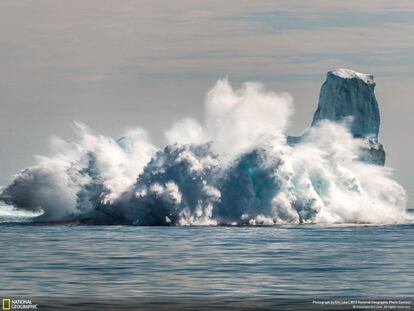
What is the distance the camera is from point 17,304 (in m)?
27.0

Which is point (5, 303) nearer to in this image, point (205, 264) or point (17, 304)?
point (17, 304)

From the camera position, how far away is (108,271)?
36.7 meters

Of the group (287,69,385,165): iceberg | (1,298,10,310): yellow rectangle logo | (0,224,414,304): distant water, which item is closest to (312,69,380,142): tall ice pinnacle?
(287,69,385,165): iceberg

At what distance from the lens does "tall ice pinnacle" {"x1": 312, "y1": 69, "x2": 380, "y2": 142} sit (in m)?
94.6

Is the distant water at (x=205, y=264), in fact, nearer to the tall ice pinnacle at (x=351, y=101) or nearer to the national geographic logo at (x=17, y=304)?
the national geographic logo at (x=17, y=304)

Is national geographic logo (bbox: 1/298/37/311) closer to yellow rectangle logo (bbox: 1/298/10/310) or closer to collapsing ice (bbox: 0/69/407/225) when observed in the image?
yellow rectangle logo (bbox: 1/298/10/310)

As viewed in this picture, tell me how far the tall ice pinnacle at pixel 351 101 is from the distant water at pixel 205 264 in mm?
33505

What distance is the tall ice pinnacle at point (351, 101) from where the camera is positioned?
9456 centimetres

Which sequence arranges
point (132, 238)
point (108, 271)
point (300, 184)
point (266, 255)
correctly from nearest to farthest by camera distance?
point (108, 271)
point (266, 255)
point (132, 238)
point (300, 184)

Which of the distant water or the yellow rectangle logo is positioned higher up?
the yellow rectangle logo

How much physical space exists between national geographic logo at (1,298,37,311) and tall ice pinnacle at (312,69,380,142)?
68.5 meters

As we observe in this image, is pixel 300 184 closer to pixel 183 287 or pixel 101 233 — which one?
pixel 101 233

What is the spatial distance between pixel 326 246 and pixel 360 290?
1944 centimetres

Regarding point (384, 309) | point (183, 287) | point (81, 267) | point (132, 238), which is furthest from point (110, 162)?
point (384, 309)
